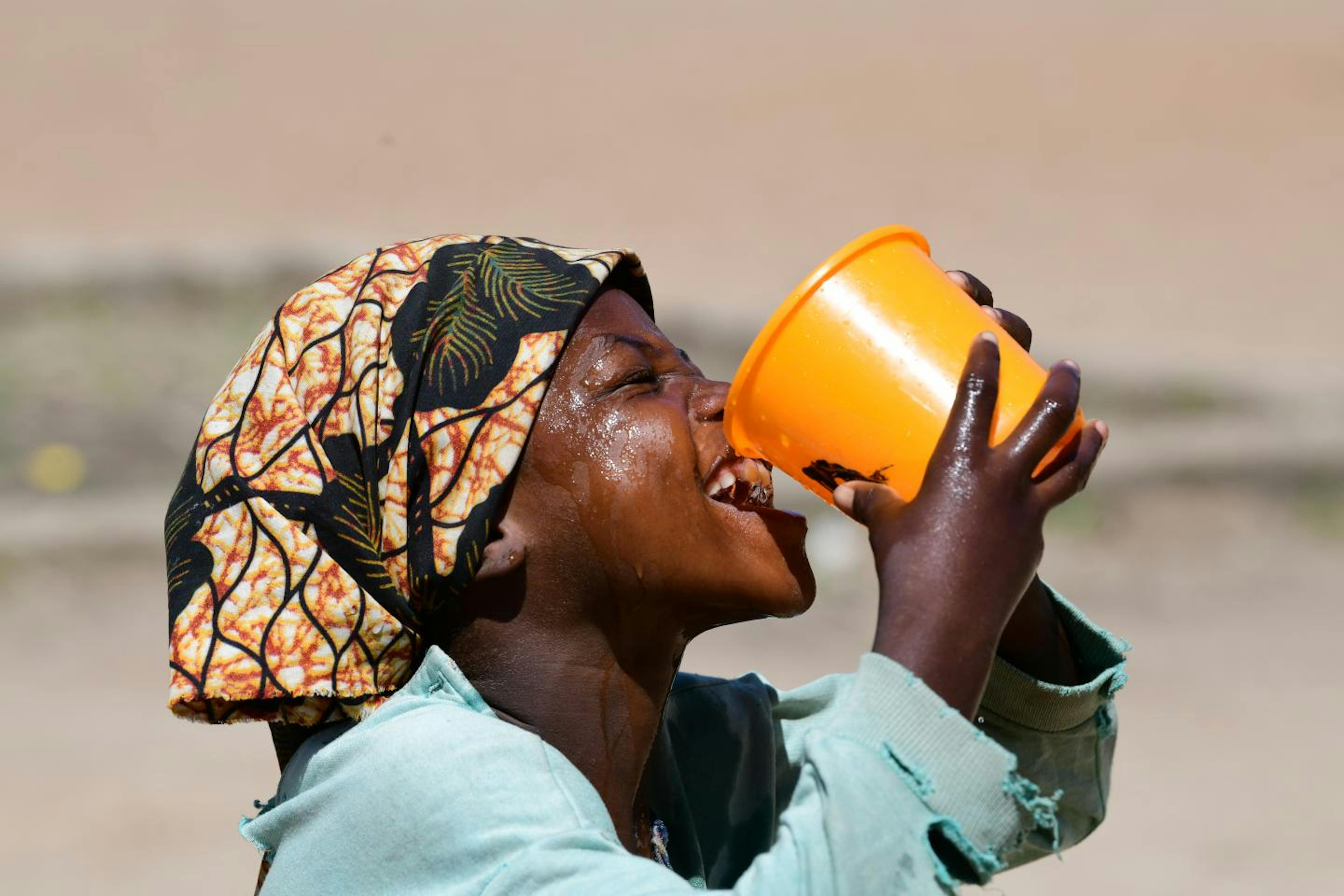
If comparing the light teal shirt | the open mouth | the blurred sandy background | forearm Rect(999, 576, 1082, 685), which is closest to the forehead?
the open mouth

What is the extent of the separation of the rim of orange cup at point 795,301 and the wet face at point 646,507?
0.32 feet

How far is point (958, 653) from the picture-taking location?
71.3 inches

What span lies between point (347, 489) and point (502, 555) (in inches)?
9.0

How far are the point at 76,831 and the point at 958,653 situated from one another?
585 centimetres

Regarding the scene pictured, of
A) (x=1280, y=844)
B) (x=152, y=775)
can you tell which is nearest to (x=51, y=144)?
(x=152, y=775)

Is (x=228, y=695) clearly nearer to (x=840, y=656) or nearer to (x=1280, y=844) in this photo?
(x=1280, y=844)

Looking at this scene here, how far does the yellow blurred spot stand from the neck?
28.1 feet

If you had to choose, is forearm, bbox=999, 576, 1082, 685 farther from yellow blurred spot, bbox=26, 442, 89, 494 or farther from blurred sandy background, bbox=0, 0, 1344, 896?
yellow blurred spot, bbox=26, 442, 89, 494

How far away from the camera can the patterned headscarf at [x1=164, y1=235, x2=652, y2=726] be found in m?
2.14

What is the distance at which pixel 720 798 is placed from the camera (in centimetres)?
254

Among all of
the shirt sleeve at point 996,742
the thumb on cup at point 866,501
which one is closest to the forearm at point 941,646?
the shirt sleeve at point 996,742

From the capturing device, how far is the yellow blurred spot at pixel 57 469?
10.1m

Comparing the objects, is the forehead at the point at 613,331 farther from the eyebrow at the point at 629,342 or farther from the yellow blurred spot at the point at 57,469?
the yellow blurred spot at the point at 57,469

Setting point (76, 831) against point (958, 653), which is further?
point (76, 831)
